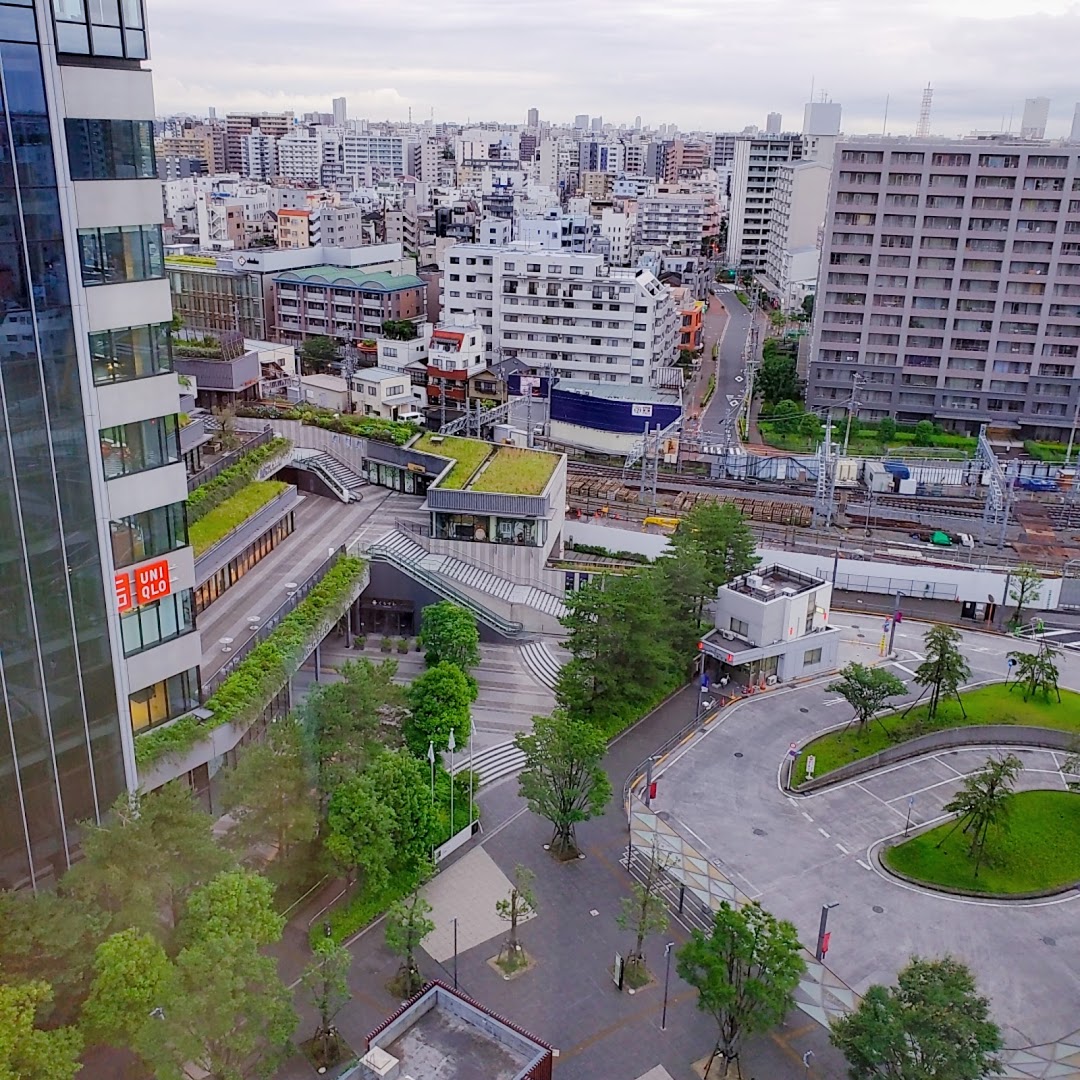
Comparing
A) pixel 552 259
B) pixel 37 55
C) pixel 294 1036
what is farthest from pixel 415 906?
pixel 552 259

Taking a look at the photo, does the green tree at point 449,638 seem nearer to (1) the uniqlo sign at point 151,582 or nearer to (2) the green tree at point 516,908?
(2) the green tree at point 516,908

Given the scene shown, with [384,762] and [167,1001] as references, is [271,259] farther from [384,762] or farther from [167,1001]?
[167,1001]

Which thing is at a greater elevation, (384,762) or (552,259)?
(552,259)

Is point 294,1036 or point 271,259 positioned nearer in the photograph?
point 294,1036

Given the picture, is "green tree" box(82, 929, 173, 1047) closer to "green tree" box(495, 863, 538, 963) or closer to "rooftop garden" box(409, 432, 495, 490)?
"green tree" box(495, 863, 538, 963)

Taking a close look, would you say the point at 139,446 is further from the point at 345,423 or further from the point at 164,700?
the point at 345,423

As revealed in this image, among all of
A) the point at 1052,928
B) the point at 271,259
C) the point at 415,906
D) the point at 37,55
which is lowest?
the point at 1052,928
